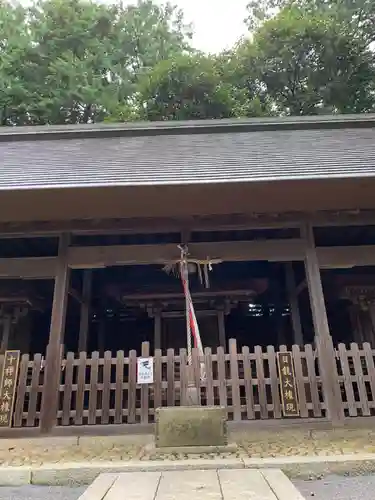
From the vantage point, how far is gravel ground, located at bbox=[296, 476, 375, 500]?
296 cm

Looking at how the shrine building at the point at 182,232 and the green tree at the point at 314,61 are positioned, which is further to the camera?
the green tree at the point at 314,61

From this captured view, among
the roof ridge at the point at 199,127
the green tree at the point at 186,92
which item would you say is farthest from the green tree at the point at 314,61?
the roof ridge at the point at 199,127

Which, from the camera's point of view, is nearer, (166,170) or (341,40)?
(166,170)

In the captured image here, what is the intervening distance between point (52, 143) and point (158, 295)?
3.83m

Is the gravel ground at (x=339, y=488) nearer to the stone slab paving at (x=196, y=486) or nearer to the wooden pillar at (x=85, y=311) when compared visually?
the stone slab paving at (x=196, y=486)

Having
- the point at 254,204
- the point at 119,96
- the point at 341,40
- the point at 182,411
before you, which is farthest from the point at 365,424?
the point at 119,96

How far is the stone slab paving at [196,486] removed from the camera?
2.44 meters

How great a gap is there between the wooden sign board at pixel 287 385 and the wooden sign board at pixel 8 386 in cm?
326

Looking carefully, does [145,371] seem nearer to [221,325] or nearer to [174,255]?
[174,255]

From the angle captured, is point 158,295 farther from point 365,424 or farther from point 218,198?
point 365,424

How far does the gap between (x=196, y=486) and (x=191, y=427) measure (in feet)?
4.36

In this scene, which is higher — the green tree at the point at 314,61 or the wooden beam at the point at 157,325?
the green tree at the point at 314,61

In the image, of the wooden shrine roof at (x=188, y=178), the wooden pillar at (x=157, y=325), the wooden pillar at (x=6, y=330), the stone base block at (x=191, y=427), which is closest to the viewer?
the stone base block at (x=191, y=427)

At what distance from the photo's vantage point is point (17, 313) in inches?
304
